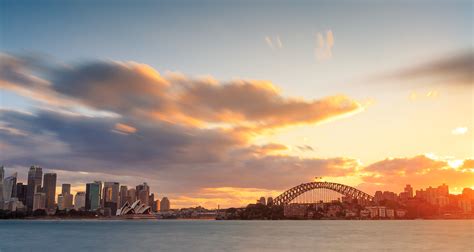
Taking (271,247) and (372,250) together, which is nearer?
(372,250)

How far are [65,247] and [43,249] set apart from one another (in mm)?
3664

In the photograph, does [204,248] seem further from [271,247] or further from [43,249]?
[43,249]

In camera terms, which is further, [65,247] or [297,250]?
[65,247]

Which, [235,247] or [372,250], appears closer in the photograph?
[372,250]

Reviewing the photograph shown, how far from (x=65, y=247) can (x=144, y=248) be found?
12.8 meters

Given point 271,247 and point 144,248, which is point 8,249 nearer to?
point 144,248

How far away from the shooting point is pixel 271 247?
65.2 meters

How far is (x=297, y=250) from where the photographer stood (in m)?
61.9

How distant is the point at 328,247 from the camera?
2598 inches

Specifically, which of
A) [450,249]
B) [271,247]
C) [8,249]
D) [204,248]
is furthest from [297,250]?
[8,249]

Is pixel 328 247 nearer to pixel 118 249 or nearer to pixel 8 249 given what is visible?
pixel 118 249

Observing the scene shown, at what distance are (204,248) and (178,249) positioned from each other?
13.7 ft

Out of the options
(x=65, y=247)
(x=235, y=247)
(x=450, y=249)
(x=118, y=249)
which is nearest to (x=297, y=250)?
(x=235, y=247)

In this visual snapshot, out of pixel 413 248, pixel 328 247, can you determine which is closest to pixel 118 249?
pixel 328 247
